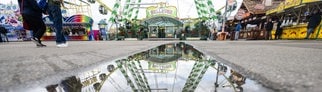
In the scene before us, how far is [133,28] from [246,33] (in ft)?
58.9

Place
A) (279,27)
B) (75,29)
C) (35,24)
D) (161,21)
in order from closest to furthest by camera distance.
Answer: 1. (35,24)
2. (279,27)
3. (75,29)
4. (161,21)

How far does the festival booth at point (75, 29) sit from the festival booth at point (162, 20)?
9.69 m

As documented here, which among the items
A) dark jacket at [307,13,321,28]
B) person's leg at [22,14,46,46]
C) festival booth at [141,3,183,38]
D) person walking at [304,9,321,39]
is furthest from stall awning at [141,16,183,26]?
person's leg at [22,14,46,46]

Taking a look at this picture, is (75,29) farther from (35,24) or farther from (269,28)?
(35,24)

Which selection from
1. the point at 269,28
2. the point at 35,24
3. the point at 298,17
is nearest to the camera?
the point at 35,24

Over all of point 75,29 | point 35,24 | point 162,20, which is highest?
point 162,20

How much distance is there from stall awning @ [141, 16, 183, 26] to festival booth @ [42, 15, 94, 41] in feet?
32.0

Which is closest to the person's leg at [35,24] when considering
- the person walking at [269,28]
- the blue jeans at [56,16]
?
the blue jeans at [56,16]

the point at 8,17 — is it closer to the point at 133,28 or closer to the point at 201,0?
the point at 133,28

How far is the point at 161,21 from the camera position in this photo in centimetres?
3169

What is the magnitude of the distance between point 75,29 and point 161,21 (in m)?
12.6

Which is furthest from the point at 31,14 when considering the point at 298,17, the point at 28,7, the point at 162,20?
the point at 162,20

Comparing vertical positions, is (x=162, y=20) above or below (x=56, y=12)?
above

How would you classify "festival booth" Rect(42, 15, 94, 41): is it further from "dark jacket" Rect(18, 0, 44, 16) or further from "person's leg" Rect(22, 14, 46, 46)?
"dark jacket" Rect(18, 0, 44, 16)
